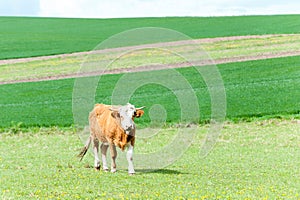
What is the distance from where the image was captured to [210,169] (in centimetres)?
1767

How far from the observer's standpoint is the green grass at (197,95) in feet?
99.0

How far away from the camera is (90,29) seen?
76125 millimetres

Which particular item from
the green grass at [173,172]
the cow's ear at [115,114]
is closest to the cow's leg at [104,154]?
the green grass at [173,172]

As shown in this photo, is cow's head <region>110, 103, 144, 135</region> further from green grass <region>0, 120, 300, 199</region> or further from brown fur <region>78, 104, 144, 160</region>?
green grass <region>0, 120, 300, 199</region>

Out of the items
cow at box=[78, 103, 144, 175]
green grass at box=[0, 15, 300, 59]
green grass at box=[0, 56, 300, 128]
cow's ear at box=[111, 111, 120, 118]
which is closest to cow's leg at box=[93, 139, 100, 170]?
cow at box=[78, 103, 144, 175]

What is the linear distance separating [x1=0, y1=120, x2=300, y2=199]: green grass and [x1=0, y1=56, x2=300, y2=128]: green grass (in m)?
4.05

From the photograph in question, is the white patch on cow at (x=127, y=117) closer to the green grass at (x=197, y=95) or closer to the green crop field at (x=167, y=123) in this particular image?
the green crop field at (x=167, y=123)

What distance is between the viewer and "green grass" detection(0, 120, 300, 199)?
1362cm

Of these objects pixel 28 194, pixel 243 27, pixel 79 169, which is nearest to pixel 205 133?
pixel 79 169

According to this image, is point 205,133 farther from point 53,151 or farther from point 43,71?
point 43,71

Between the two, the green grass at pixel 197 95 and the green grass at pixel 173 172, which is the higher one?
the green grass at pixel 197 95

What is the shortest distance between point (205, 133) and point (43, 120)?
27.0 feet

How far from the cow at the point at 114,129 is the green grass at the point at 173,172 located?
56 centimetres

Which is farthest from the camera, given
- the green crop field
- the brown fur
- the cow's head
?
the brown fur
